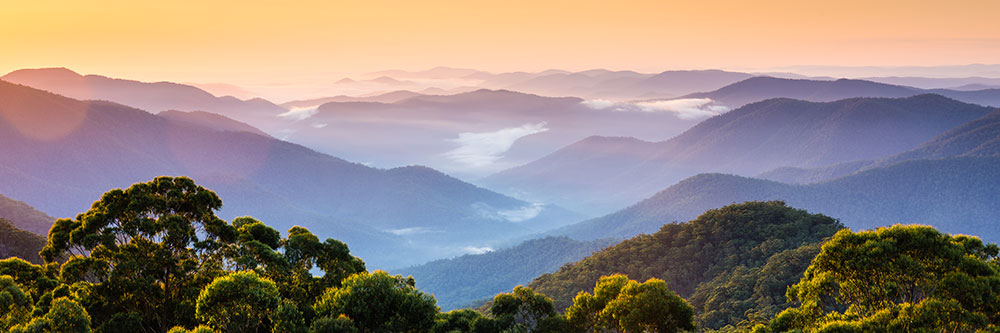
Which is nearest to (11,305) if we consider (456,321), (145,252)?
(145,252)

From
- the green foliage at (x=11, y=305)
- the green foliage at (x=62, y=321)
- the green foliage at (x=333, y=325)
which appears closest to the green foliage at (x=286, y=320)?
the green foliage at (x=333, y=325)

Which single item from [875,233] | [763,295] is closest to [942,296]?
[875,233]

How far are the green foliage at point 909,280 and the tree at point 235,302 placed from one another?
18.9 metres

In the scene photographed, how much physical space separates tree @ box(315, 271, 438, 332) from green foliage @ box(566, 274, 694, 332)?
7509 millimetres

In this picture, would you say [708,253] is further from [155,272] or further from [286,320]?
[155,272]

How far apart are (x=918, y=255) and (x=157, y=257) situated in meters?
27.2

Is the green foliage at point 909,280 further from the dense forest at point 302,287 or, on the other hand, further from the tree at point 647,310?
the tree at point 647,310

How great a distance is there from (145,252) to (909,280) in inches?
1079

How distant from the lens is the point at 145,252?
76.3ft

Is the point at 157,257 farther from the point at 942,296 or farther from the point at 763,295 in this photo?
the point at 763,295

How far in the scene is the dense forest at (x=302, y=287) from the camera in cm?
2081

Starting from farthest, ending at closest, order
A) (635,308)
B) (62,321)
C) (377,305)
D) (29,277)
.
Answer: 1. (635,308)
2. (29,277)
3. (377,305)
4. (62,321)

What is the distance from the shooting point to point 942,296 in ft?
70.1

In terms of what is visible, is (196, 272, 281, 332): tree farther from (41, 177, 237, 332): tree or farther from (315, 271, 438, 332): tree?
(41, 177, 237, 332): tree
